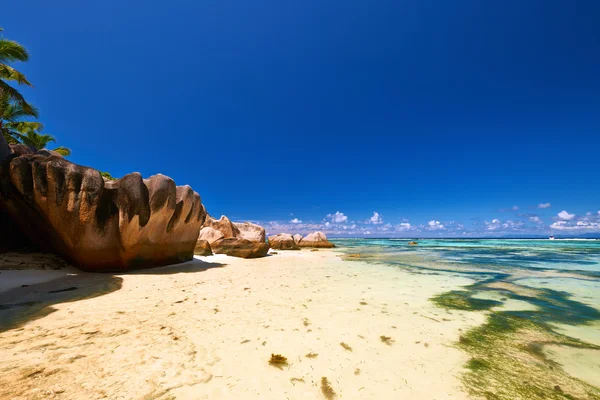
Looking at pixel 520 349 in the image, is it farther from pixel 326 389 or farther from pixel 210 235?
pixel 210 235

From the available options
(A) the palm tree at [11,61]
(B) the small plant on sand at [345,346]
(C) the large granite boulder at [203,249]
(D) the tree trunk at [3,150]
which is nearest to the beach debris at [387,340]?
(B) the small plant on sand at [345,346]

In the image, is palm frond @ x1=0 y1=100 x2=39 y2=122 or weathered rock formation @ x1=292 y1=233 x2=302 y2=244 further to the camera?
weathered rock formation @ x1=292 y1=233 x2=302 y2=244

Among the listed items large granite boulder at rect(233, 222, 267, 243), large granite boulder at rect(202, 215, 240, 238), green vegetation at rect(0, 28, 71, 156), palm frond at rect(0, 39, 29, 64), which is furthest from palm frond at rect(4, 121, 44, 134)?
large granite boulder at rect(233, 222, 267, 243)

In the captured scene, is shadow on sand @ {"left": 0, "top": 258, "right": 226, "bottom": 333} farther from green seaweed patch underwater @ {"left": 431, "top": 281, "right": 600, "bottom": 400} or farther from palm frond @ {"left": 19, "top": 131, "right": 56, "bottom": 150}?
palm frond @ {"left": 19, "top": 131, "right": 56, "bottom": 150}

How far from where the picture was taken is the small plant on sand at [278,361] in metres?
3.47

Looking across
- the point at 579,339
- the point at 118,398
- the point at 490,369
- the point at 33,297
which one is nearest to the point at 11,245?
the point at 33,297

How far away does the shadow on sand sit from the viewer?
4773 mm

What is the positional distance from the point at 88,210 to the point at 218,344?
8624mm

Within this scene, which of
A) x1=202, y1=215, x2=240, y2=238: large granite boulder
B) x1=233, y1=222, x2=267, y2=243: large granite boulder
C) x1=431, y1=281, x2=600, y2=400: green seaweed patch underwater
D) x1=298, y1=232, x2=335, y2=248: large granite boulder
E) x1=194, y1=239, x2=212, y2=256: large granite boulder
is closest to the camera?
x1=431, y1=281, x2=600, y2=400: green seaweed patch underwater

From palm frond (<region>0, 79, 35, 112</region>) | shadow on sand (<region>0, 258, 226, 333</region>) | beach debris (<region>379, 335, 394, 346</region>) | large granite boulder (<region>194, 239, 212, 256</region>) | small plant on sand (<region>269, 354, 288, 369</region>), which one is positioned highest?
palm frond (<region>0, 79, 35, 112</region>)

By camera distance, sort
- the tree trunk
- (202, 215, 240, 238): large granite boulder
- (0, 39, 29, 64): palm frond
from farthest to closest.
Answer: (202, 215, 240, 238): large granite boulder < (0, 39, 29, 64): palm frond < the tree trunk

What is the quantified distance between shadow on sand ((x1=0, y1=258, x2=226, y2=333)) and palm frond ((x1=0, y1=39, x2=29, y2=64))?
18533 mm

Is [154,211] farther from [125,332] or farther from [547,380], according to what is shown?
[547,380]

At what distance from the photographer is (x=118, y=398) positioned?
102 inches
